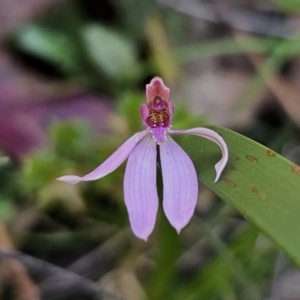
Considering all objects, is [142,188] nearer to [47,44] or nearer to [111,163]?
[111,163]

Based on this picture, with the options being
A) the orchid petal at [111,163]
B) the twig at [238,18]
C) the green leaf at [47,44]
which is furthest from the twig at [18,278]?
the twig at [238,18]

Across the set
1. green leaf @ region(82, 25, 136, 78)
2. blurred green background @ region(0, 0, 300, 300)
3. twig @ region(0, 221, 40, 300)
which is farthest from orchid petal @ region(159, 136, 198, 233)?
green leaf @ region(82, 25, 136, 78)

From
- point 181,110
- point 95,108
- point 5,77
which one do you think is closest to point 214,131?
point 181,110

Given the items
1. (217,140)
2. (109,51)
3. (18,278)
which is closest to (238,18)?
(109,51)

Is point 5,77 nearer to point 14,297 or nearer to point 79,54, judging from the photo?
point 79,54

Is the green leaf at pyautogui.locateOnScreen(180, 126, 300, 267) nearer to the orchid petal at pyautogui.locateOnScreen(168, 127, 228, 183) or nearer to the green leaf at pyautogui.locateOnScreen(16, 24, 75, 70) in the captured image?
the orchid petal at pyautogui.locateOnScreen(168, 127, 228, 183)

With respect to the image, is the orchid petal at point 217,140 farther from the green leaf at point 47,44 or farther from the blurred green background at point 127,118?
the green leaf at point 47,44

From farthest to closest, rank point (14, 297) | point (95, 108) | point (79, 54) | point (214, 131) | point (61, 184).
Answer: point (79, 54), point (95, 108), point (61, 184), point (14, 297), point (214, 131)
